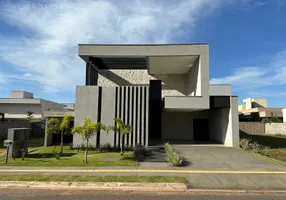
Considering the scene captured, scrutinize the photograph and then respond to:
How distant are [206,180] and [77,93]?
36.9 ft

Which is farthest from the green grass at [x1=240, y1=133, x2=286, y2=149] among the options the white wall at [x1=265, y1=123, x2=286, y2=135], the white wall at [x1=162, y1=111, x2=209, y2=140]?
the white wall at [x1=265, y1=123, x2=286, y2=135]

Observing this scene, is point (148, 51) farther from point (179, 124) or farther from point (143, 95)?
point (179, 124)

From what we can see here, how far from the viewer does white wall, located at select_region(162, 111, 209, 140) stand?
20.8 m

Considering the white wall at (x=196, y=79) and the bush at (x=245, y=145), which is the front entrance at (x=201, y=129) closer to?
the white wall at (x=196, y=79)

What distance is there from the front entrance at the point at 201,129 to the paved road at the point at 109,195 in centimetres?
1492

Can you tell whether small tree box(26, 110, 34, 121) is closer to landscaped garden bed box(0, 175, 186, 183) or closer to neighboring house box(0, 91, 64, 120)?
neighboring house box(0, 91, 64, 120)

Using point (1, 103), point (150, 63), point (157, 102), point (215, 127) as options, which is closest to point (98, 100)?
point (150, 63)

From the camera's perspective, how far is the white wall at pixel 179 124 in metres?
20.8

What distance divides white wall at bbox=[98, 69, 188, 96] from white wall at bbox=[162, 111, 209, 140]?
2519mm

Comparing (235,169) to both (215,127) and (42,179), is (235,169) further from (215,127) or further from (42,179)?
(215,127)

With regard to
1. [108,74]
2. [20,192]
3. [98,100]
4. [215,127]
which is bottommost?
[20,192]

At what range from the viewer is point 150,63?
17359 mm

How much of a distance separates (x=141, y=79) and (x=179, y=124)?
6424 mm

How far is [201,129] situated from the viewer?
2102cm
